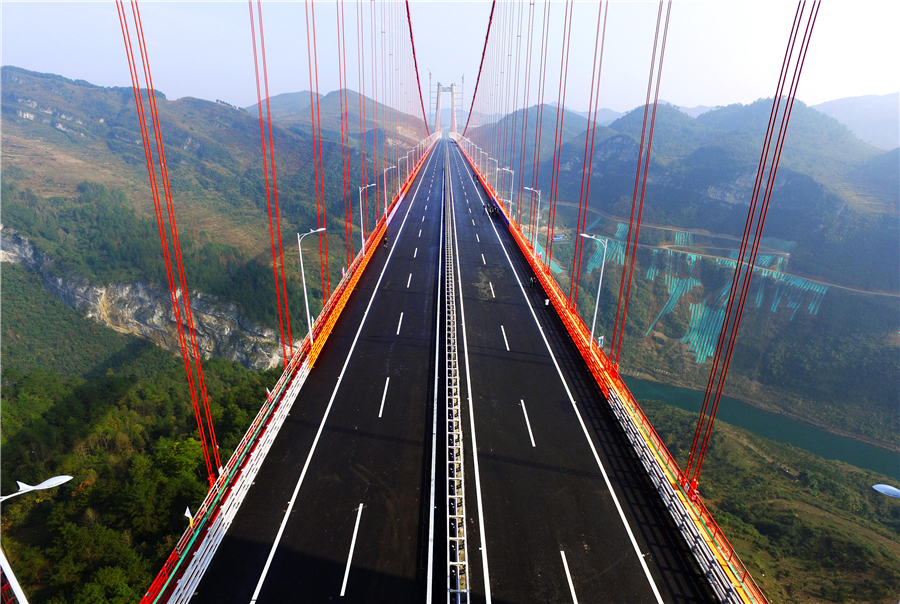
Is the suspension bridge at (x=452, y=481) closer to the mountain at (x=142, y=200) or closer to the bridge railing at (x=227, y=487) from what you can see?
the bridge railing at (x=227, y=487)

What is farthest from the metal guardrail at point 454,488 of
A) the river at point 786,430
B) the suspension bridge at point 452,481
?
the river at point 786,430

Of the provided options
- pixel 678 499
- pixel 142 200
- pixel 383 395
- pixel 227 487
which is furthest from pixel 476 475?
pixel 142 200

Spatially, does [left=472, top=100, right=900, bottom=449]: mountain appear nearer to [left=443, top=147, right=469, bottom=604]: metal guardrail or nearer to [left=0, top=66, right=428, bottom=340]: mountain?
[left=0, top=66, right=428, bottom=340]: mountain

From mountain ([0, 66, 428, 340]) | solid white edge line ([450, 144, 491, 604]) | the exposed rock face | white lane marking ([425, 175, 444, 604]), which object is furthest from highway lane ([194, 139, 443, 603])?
the exposed rock face

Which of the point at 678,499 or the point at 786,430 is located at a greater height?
the point at 678,499

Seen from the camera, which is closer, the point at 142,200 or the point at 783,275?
the point at 783,275

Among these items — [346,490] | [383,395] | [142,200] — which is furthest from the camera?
[142,200]

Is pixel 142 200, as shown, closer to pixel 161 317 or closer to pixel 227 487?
pixel 161 317

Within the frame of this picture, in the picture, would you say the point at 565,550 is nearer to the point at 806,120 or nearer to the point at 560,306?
the point at 560,306
